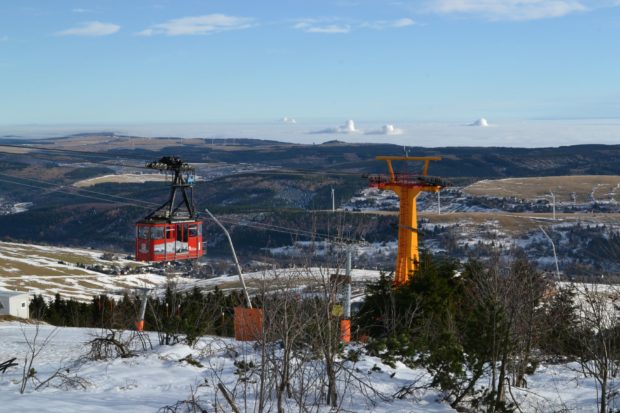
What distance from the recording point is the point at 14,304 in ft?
219

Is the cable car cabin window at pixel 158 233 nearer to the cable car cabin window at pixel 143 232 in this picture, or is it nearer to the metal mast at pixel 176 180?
the cable car cabin window at pixel 143 232

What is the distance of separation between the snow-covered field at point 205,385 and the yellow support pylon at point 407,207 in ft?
79.4

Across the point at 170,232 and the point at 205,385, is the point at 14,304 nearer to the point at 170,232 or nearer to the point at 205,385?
the point at 170,232

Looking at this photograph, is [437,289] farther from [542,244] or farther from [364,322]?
[542,244]

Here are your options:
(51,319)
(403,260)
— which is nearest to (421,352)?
(403,260)

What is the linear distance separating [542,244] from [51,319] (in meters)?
153

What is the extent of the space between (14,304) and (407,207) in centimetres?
3487

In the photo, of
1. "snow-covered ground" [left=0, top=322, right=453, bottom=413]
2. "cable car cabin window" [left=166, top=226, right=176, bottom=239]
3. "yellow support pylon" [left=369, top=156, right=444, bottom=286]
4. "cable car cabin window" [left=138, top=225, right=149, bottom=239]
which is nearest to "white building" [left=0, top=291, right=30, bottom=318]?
"cable car cabin window" [left=138, top=225, right=149, bottom=239]

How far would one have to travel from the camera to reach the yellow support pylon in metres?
50.5

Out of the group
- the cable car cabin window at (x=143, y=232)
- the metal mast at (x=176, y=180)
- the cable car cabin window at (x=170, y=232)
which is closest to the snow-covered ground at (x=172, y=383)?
the metal mast at (x=176, y=180)

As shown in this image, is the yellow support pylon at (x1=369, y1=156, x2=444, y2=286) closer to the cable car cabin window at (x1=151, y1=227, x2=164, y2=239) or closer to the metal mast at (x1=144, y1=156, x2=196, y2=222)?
the metal mast at (x1=144, y1=156, x2=196, y2=222)

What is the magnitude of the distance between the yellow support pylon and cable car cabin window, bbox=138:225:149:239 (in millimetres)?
15218

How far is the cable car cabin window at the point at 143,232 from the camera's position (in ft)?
142

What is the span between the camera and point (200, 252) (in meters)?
45.6
